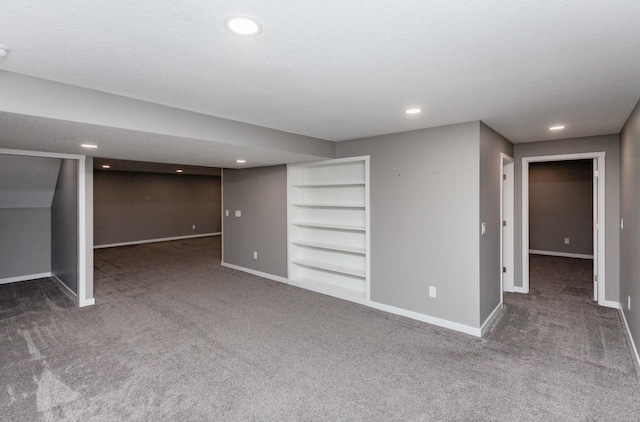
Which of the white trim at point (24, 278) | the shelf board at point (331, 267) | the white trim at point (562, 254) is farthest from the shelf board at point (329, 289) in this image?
the white trim at point (562, 254)

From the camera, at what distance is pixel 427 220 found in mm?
3732

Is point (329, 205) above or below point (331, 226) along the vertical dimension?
above

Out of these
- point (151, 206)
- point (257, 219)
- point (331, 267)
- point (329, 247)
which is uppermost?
point (151, 206)

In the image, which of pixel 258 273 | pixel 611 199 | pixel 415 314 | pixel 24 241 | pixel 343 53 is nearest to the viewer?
pixel 343 53

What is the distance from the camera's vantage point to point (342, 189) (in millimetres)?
5004

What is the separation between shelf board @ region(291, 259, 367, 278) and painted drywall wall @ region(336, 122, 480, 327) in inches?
13.2

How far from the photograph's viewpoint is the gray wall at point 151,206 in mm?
9031

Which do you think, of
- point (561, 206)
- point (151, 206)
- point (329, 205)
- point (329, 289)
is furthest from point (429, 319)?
point (151, 206)

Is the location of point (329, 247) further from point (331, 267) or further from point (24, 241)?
Result: point (24, 241)

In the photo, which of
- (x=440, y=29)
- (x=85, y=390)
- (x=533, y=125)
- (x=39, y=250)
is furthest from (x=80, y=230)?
(x=533, y=125)

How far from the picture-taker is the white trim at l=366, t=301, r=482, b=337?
11.3 feet

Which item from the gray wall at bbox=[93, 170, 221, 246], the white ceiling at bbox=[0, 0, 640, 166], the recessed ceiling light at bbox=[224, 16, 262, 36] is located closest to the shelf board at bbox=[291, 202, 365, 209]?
the white ceiling at bbox=[0, 0, 640, 166]

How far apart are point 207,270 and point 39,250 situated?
108 inches

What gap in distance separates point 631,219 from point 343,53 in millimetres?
3293
